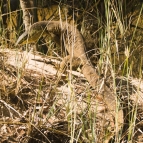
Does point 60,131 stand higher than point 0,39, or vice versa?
point 0,39

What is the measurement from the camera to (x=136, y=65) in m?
4.91

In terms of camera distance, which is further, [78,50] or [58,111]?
Answer: [78,50]

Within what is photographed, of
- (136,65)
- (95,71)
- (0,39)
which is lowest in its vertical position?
(136,65)

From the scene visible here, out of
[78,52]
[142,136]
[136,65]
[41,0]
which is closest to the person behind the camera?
[142,136]

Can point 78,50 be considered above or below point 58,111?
above

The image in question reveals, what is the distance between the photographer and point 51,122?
2.93 meters

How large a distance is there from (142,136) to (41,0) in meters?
3.13

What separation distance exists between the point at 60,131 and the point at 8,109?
0.49 metres

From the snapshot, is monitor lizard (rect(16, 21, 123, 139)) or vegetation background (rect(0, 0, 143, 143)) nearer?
vegetation background (rect(0, 0, 143, 143))

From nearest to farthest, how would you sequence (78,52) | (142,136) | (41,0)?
1. (142,136)
2. (78,52)
3. (41,0)

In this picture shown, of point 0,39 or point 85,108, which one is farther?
point 0,39

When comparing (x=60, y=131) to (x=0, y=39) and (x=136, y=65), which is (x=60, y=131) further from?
(x=136, y=65)

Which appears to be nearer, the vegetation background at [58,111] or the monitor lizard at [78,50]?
the vegetation background at [58,111]

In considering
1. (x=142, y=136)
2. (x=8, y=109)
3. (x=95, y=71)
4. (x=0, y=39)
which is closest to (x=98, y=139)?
(x=142, y=136)
